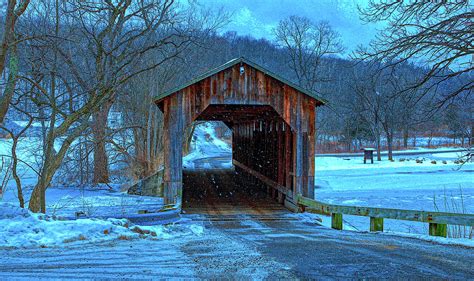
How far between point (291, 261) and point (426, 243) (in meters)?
2.83

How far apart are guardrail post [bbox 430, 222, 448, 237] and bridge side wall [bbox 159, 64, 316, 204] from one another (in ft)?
18.4

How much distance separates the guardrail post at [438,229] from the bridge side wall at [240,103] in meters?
5.60

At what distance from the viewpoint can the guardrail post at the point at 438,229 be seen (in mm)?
7606

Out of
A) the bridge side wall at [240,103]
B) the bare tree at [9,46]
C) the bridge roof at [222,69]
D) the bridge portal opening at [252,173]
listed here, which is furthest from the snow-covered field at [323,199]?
the bridge roof at [222,69]

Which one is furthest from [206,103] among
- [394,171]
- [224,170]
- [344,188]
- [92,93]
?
[394,171]

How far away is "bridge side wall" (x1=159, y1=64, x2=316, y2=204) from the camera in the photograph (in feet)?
41.8

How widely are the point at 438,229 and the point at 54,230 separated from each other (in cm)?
630

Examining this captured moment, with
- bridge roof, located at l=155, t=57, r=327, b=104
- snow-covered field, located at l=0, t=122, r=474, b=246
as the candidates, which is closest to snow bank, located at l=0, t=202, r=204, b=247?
snow-covered field, located at l=0, t=122, r=474, b=246

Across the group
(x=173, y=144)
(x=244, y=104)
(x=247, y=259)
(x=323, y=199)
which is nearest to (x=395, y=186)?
(x=323, y=199)

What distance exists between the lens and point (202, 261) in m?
5.14

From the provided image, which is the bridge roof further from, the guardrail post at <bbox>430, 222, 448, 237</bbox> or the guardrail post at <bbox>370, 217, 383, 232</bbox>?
the guardrail post at <bbox>430, 222, 448, 237</bbox>

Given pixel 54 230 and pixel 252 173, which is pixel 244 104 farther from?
pixel 252 173

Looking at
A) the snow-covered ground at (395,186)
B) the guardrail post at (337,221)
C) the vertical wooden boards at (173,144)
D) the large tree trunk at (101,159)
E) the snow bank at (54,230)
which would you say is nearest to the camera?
the snow bank at (54,230)

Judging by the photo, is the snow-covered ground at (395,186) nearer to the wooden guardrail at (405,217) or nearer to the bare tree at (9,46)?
the wooden guardrail at (405,217)
